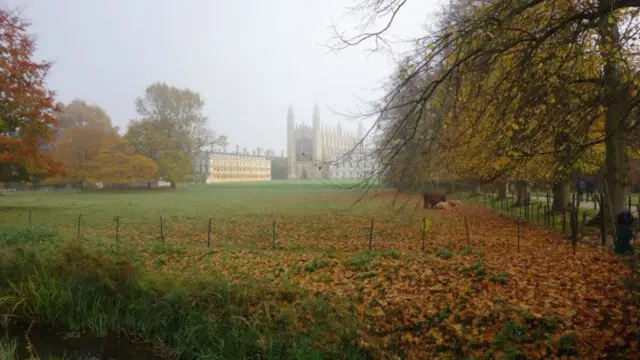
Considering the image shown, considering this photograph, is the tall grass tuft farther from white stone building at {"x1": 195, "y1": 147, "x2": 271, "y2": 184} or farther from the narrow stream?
white stone building at {"x1": 195, "y1": 147, "x2": 271, "y2": 184}

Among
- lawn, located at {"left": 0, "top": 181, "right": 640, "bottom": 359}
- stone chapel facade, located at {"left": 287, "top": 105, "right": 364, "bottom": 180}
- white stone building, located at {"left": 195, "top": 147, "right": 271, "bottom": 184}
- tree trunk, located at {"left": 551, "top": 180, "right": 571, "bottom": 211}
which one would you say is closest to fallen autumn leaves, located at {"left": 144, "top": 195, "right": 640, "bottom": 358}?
lawn, located at {"left": 0, "top": 181, "right": 640, "bottom": 359}

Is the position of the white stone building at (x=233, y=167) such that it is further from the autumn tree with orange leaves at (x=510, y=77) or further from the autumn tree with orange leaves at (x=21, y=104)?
the autumn tree with orange leaves at (x=510, y=77)

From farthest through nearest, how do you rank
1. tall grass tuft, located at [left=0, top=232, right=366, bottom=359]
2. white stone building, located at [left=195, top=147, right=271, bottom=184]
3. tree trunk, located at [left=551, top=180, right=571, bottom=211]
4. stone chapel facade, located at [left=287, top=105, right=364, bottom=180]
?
stone chapel facade, located at [left=287, top=105, right=364, bottom=180], white stone building, located at [left=195, top=147, right=271, bottom=184], tree trunk, located at [left=551, top=180, right=571, bottom=211], tall grass tuft, located at [left=0, top=232, right=366, bottom=359]

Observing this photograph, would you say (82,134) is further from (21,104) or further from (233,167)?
(233,167)

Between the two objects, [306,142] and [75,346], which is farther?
[306,142]

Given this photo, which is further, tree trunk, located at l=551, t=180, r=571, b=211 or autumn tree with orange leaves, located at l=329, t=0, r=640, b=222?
tree trunk, located at l=551, t=180, r=571, b=211

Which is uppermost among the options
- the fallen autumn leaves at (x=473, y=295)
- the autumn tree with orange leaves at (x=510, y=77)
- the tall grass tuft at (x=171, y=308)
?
the autumn tree with orange leaves at (x=510, y=77)

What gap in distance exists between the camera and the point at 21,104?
64.5 feet

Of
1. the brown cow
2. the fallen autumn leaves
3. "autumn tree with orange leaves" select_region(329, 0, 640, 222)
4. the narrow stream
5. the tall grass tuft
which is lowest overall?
the narrow stream

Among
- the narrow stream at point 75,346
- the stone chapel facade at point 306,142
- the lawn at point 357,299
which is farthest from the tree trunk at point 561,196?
the stone chapel facade at point 306,142

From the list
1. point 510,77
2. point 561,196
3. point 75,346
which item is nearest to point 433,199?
point 561,196

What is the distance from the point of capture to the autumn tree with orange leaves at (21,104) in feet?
63.2

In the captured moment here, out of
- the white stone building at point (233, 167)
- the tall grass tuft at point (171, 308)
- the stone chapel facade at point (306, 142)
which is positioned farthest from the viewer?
the stone chapel facade at point (306, 142)

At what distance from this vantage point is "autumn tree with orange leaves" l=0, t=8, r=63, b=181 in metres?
19.3
